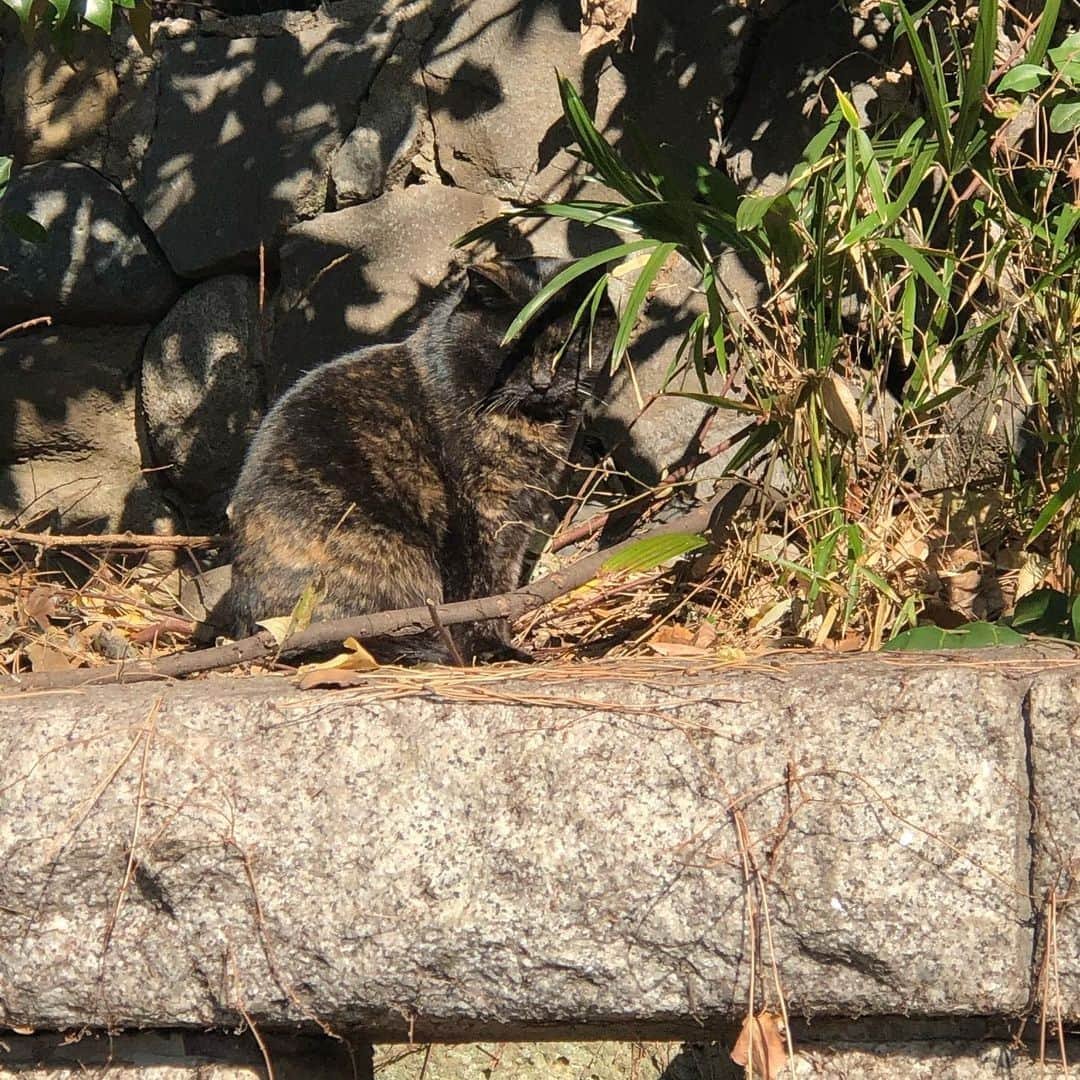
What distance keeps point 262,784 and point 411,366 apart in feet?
6.34

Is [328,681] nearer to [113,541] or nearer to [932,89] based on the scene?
[932,89]

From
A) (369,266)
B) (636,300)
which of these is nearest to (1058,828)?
(636,300)

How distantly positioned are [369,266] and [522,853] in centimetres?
260

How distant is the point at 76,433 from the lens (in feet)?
14.9

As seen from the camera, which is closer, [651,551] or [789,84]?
[651,551]

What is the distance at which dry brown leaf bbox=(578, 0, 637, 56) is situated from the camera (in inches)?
143

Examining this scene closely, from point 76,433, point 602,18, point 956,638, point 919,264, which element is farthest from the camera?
point 76,433

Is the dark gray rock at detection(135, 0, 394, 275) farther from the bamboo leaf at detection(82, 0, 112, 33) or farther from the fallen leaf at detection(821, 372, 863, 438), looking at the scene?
the fallen leaf at detection(821, 372, 863, 438)

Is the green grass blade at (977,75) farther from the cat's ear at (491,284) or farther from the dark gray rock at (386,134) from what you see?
the dark gray rock at (386,134)

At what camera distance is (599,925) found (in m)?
2.08

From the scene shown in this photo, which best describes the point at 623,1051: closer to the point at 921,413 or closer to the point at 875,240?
the point at 921,413

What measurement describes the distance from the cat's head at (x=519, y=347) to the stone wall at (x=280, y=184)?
401 millimetres

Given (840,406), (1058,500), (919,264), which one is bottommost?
(1058,500)

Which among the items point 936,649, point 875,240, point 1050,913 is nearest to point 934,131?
point 875,240
